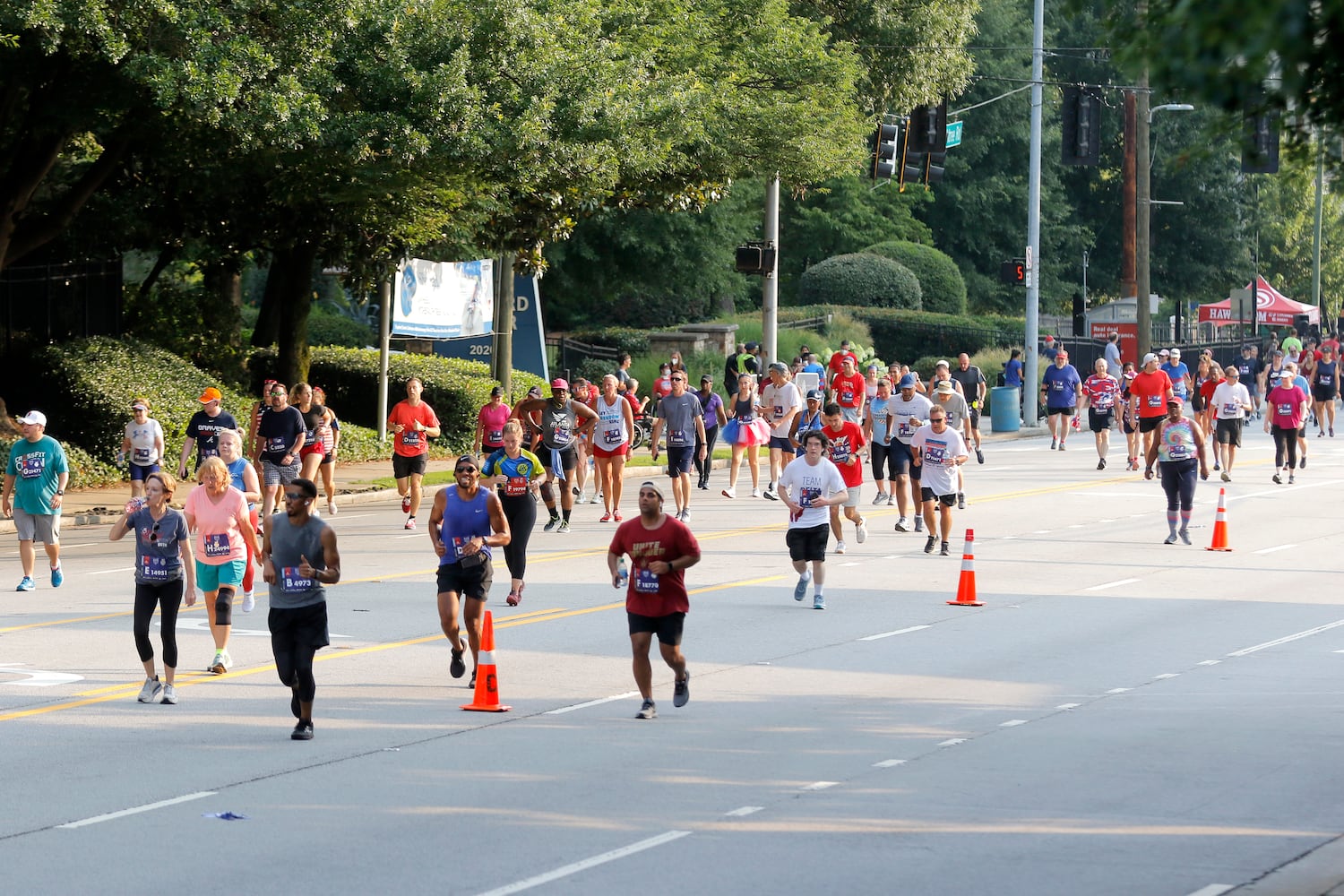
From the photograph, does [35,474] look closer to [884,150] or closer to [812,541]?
[812,541]

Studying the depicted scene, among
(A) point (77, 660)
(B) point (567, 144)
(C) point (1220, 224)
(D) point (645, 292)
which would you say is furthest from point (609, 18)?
(C) point (1220, 224)

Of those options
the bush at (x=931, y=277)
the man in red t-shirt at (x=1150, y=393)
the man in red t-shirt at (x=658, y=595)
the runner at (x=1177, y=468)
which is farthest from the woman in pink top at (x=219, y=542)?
the bush at (x=931, y=277)

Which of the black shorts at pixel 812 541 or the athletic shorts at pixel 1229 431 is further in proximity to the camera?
the athletic shorts at pixel 1229 431

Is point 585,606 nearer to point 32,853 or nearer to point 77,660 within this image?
point 77,660

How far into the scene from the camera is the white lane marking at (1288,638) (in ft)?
46.6

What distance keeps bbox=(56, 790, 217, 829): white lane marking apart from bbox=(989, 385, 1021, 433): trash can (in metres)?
31.1

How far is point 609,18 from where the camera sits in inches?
1040

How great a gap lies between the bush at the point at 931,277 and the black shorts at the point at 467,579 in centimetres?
4454

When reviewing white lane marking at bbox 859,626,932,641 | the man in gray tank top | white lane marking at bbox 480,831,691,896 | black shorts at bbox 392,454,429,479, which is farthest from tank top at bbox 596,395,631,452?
white lane marking at bbox 480,831,691,896

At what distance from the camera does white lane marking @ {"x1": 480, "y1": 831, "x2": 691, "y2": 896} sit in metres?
7.74

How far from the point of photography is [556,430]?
69.8 ft

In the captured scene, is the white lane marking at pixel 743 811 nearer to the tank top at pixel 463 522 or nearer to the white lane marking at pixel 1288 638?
the tank top at pixel 463 522

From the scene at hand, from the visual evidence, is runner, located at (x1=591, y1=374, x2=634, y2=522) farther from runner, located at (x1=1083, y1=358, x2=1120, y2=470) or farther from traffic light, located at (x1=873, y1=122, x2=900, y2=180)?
traffic light, located at (x1=873, y1=122, x2=900, y2=180)

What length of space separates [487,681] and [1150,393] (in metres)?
18.7
